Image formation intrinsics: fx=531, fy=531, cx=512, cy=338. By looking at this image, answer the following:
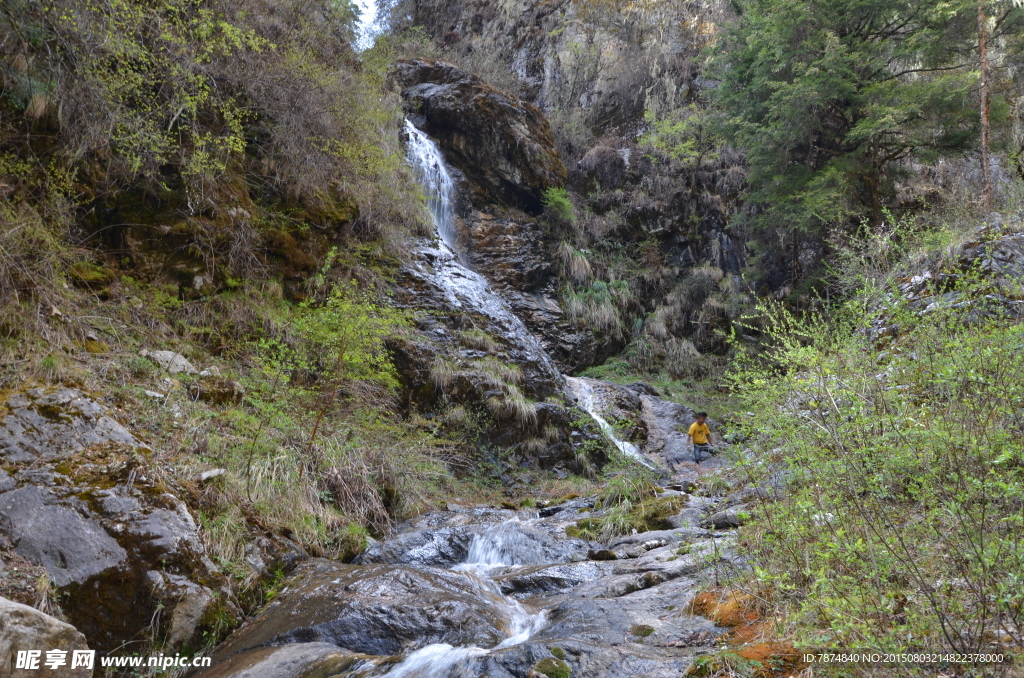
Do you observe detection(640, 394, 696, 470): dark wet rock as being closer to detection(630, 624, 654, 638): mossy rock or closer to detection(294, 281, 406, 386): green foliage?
detection(294, 281, 406, 386): green foliage

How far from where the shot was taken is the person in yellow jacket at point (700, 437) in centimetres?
1000

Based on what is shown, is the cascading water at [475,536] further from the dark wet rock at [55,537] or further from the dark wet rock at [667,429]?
the dark wet rock at [667,429]

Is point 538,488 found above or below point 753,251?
below

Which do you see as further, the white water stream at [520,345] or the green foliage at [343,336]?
the green foliage at [343,336]

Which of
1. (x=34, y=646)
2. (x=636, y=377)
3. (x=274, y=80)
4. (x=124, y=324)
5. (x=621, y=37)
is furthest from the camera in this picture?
(x=621, y=37)

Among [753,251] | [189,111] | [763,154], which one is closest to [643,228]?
[753,251]

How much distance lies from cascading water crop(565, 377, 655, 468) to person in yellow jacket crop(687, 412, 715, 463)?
90 centimetres

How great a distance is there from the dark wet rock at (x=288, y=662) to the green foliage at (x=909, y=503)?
2.39 meters

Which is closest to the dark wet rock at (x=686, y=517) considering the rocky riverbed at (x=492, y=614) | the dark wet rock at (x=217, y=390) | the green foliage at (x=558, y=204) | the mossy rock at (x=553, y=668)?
the rocky riverbed at (x=492, y=614)

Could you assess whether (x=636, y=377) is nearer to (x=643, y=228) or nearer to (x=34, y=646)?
(x=643, y=228)

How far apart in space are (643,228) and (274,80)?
491 inches

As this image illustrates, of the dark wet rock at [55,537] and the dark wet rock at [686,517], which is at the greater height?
the dark wet rock at [55,537]

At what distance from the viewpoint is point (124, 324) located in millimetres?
5777

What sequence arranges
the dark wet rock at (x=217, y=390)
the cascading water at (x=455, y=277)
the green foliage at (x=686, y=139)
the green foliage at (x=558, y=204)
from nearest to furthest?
1. the dark wet rock at (x=217, y=390)
2. the cascading water at (x=455, y=277)
3. the green foliage at (x=558, y=204)
4. the green foliage at (x=686, y=139)
